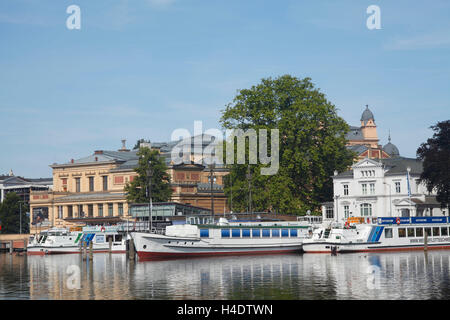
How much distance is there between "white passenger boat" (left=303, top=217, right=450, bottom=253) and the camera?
88.2 meters

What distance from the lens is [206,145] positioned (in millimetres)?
171750

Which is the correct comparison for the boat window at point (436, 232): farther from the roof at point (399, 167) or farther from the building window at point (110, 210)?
the building window at point (110, 210)

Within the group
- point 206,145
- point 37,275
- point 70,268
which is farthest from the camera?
point 206,145

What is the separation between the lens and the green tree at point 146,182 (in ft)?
404

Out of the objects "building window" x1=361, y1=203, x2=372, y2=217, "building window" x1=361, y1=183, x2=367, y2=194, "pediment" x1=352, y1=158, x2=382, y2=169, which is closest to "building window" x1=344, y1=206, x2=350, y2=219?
"building window" x1=361, y1=203, x2=372, y2=217

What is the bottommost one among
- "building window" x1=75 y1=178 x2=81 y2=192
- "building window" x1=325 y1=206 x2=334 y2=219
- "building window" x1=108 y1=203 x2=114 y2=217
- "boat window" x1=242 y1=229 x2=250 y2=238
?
"boat window" x1=242 y1=229 x2=250 y2=238

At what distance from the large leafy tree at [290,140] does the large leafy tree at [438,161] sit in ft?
53.3

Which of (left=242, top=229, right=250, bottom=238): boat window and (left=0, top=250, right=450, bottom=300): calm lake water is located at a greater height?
(left=242, top=229, right=250, bottom=238): boat window

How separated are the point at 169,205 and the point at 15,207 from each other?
5692 centimetres

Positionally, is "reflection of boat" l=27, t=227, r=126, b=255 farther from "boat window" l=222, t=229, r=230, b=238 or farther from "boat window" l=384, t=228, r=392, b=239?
"boat window" l=384, t=228, r=392, b=239

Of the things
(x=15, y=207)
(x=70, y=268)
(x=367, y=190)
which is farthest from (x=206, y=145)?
(x=70, y=268)

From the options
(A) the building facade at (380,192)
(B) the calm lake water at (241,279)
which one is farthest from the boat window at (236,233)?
(A) the building facade at (380,192)

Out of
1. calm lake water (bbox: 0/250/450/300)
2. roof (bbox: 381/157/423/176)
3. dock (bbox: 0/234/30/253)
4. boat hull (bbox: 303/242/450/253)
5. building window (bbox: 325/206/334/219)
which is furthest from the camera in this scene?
dock (bbox: 0/234/30/253)
